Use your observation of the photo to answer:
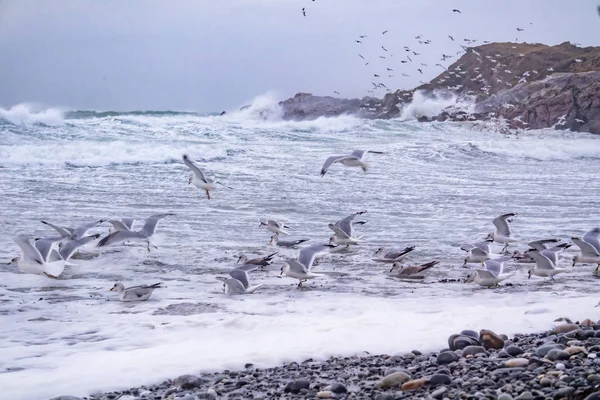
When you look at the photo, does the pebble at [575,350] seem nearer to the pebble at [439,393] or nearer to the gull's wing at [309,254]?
the pebble at [439,393]

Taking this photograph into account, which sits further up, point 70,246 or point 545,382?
point 70,246

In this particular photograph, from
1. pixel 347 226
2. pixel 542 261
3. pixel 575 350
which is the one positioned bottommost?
pixel 542 261

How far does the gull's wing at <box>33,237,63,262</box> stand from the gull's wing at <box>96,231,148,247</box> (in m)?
0.50

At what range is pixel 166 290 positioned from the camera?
627cm

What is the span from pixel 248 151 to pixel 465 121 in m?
24.3

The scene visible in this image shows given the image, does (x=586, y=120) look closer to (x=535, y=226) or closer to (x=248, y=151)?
(x=248, y=151)

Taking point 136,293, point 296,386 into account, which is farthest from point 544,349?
point 136,293

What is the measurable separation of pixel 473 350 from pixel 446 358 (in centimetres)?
27

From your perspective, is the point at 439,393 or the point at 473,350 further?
the point at 473,350

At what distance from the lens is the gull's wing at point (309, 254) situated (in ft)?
22.1

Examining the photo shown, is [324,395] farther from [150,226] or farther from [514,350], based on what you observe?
[150,226]

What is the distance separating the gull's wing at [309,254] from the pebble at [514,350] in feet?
9.60

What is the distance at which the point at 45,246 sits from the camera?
689 cm

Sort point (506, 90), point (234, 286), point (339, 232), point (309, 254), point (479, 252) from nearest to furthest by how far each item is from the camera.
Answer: point (234, 286) < point (309, 254) < point (479, 252) < point (339, 232) < point (506, 90)
